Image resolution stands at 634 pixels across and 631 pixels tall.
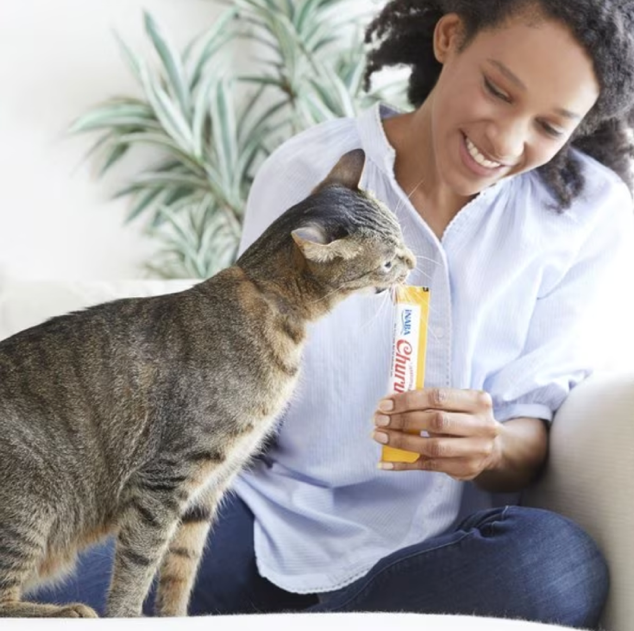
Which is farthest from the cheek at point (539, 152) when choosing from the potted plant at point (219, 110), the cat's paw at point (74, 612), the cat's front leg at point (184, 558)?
the potted plant at point (219, 110)

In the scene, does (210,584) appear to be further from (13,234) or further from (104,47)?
(104,47)

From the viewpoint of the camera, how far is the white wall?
8.07ft

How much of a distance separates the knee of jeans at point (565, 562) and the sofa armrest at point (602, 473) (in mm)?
29

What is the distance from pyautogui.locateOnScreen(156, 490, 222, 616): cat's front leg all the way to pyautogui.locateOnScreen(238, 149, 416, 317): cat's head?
0.29 meters

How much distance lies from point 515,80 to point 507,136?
0.23 feet

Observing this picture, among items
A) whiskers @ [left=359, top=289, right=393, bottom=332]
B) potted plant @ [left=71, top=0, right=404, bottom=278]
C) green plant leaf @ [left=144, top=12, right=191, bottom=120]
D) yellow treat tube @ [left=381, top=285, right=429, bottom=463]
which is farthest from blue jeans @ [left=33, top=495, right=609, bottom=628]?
green plant leaf @ [left=144, top=12, right=191, bottom=120]

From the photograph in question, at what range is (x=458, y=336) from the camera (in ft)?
4.64

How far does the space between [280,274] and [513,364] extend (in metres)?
0.44

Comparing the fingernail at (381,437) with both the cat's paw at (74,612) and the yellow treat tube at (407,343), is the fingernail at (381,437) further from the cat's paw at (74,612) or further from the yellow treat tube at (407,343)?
the cat's paw at (74,612)

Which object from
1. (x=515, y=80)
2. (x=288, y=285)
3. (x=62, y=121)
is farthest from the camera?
(x=62, y=121)

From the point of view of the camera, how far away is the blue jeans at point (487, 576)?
1.18m

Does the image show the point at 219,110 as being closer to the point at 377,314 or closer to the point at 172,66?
the point at 172,66

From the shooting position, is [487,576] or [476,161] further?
[476,161]

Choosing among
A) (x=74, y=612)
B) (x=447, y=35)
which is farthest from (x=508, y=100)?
(x=74, y=612)
